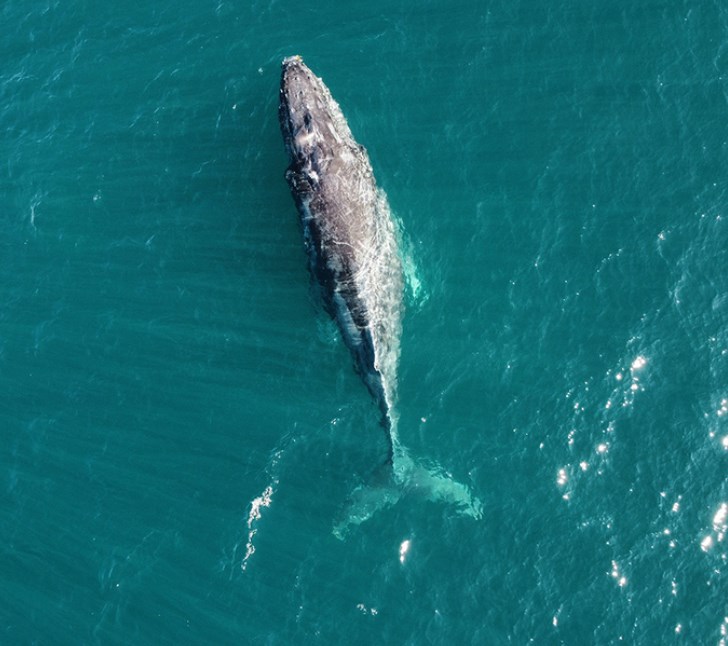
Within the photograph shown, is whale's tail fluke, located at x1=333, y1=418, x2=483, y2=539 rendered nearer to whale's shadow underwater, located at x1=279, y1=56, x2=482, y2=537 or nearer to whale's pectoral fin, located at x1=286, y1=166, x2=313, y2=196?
whale's shadow underwater, located at x1=279, y1=56, x2=482, y2=537

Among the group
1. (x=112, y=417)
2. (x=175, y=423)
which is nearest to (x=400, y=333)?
(x=175, y=423)

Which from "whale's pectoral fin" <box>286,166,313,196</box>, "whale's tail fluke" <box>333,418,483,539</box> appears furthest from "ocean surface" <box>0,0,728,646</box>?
"whale's pectoral fin" <box>286,166,313,196</box>

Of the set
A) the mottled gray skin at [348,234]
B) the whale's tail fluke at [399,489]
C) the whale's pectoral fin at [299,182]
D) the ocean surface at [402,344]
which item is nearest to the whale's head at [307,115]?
the mottled gray skin at [348,234]

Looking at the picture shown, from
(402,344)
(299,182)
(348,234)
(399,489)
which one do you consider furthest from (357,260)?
(399,489)

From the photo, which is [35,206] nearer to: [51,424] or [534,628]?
[51,424]

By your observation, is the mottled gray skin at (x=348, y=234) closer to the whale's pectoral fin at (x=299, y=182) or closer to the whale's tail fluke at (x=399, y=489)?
the whale's pectoral fin at (x=299, y=182)
